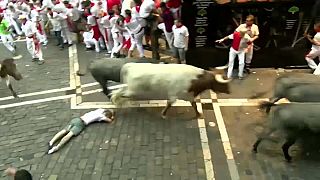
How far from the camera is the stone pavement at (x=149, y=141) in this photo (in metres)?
7.89

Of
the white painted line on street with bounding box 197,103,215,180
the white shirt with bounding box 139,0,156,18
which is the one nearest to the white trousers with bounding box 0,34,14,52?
the white shirt with bounding box 139,0,156,18

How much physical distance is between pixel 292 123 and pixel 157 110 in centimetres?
351

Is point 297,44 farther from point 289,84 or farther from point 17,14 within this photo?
point 17,14

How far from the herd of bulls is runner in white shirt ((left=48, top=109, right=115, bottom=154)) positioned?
437mm

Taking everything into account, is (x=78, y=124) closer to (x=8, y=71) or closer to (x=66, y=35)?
(x=8, y=71)

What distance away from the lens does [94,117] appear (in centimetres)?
942

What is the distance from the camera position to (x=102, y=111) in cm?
955

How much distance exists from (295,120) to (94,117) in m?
4.30

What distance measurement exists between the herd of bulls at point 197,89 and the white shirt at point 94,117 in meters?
0.49

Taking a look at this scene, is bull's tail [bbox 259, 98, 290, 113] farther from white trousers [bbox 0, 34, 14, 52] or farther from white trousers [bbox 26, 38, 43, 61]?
white trousers [bbox 0, 34, 14, 52]

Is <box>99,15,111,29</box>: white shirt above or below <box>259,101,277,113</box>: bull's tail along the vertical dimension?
above

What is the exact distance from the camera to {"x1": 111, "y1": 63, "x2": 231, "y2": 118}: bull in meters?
9.16

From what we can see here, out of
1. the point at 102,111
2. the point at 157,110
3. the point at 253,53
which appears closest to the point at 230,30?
the point at 253,53

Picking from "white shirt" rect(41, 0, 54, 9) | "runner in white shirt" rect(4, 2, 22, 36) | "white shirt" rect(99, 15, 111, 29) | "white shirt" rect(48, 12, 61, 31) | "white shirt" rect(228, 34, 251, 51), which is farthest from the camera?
"runner in white shirt" rect(4, 2, 22, 36)
